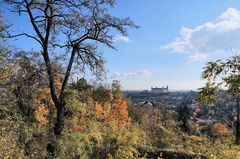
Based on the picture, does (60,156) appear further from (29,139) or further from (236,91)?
(236,91)

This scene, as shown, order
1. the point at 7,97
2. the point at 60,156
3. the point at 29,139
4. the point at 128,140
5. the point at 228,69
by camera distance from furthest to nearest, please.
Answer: the point at 128,140 < the point at 60,156 < the point at 29,139 < the point at 7,97 < the point at 228,69

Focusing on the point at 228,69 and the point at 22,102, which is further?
the point at 22,102

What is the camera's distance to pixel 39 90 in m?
17.2

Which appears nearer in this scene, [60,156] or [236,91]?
[236,91]

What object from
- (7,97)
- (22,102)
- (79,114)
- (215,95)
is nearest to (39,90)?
(22,102)

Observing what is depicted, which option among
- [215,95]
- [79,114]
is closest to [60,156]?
[79,114]

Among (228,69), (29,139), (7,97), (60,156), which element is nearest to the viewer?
(228,69)

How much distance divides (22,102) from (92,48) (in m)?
3.94

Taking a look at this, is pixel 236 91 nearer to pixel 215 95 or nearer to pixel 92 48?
pixel 215 95

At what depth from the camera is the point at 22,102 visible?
1644 cm

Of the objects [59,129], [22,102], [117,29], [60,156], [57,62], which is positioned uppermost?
[117,29]

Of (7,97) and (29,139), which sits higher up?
(7,97)

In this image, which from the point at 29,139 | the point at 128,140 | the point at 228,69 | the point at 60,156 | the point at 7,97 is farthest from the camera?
the point at 128,140

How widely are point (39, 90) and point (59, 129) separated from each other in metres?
2.00
